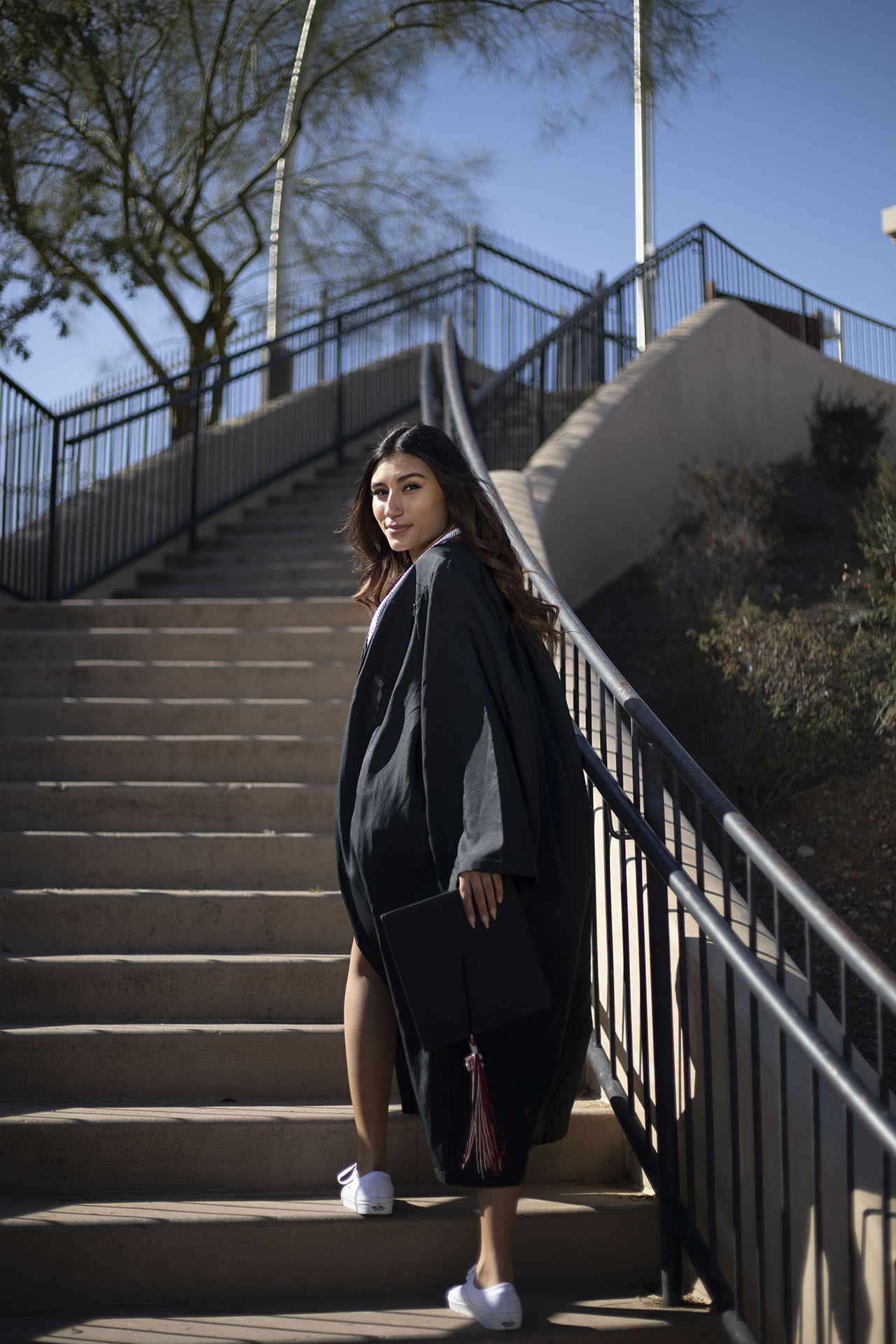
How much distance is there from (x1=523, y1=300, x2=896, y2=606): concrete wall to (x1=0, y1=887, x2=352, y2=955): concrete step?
12.5 feet

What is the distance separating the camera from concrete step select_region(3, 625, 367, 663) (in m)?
5.24

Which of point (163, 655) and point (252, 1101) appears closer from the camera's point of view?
point (252, 1101)

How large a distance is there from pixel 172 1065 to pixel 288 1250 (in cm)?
72

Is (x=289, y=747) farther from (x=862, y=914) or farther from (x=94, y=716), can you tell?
(x=862, y=914)

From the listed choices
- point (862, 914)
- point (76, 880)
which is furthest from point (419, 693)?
point (862, 914)

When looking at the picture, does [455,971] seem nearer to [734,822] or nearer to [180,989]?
[734,822]

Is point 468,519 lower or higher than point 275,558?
lower

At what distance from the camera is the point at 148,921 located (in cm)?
351

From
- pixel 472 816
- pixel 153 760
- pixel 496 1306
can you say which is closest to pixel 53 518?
pixel 153 760

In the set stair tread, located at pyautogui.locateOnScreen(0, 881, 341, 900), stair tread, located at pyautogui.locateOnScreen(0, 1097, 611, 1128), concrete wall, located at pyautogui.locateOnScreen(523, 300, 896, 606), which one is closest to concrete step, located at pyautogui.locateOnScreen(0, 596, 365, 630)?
concrete wall, located at pyautogui.locateOnScreen(523, 300, 896, 606)

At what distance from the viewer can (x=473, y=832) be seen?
2.10 meters

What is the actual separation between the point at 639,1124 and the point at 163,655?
342cm

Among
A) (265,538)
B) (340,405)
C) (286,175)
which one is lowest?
(265,538)

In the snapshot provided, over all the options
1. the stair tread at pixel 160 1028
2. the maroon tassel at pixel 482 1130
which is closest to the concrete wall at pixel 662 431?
the stair tread at pixel 160 1028
